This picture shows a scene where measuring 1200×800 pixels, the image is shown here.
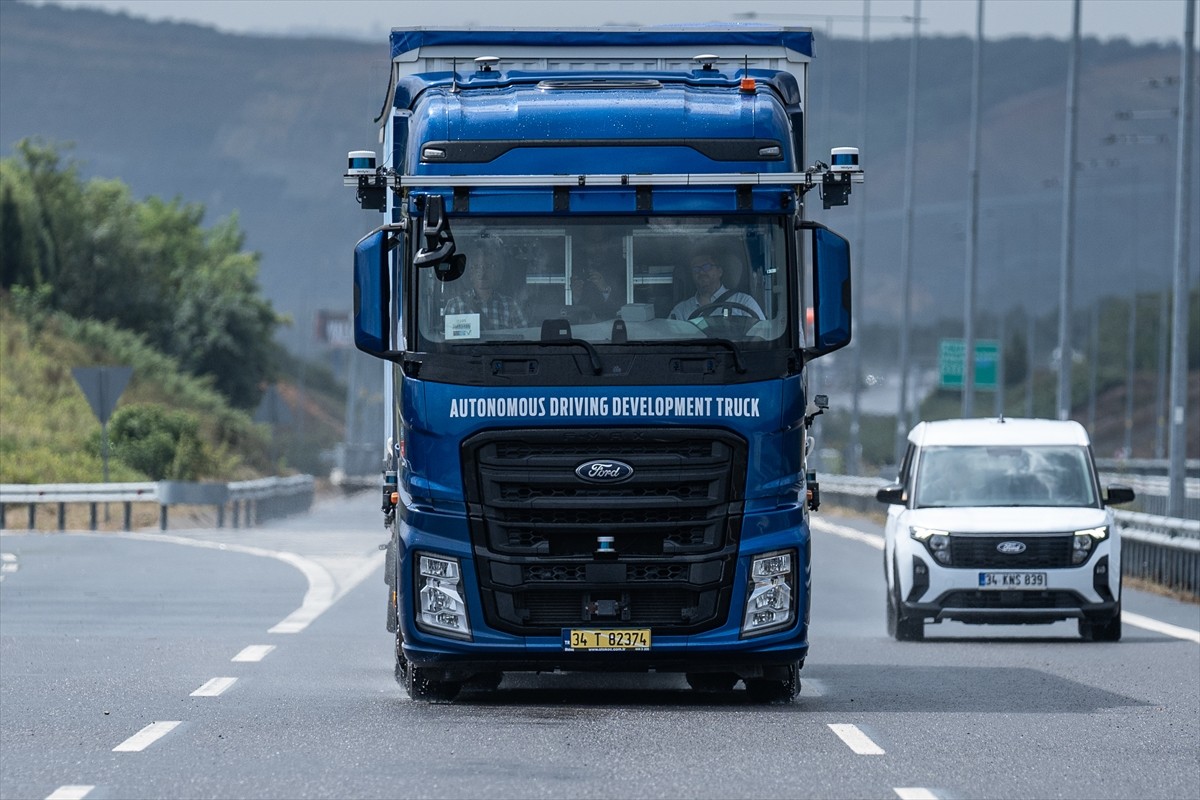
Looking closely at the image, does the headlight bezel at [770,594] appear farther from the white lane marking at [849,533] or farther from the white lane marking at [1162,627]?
the white lane marking at [849,533]

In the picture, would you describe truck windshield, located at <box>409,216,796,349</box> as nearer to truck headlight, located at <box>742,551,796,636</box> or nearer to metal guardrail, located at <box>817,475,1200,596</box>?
truck headlight, located at <box>742,551,796,636</box>

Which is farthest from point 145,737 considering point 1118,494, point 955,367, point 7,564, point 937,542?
point 955,367

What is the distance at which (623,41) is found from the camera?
14.3 m

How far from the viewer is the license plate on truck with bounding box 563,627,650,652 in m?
12.6

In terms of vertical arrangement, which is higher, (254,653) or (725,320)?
(725,320)

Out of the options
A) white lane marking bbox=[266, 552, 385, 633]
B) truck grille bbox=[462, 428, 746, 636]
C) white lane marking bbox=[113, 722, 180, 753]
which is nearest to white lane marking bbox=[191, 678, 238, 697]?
white lane marking bbox=[113, 722, 180, 753]

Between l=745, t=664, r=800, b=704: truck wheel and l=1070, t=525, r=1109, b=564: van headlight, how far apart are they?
647cm

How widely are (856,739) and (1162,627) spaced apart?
1013cm

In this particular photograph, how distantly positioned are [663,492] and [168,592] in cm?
1240

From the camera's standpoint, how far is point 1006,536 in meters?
19.6

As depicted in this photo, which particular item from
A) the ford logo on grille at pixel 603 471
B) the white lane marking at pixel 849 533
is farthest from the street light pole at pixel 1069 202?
the ford logo on grille at pixel 603 471

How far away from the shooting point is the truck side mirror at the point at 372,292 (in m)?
12.3

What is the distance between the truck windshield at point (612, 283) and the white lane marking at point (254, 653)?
14.5 feet

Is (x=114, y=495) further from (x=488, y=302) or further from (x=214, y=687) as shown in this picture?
(x=488, y=302)
